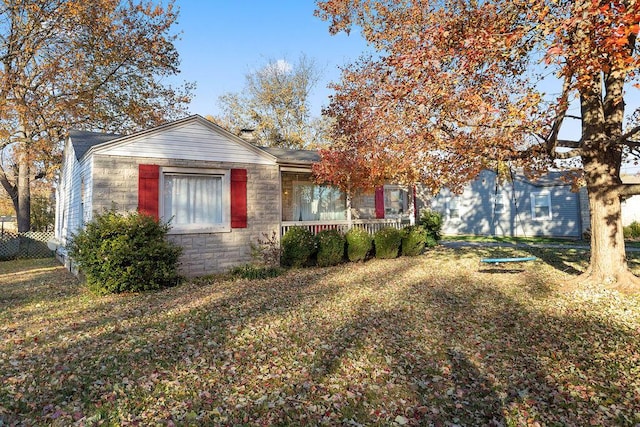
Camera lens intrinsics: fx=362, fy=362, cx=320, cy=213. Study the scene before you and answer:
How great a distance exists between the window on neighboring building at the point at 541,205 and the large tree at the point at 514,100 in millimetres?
11481

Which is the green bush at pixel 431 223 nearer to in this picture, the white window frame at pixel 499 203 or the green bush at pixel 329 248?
the green bush at pixel 329 248

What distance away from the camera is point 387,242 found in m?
11.2

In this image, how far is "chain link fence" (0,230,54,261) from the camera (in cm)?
1409

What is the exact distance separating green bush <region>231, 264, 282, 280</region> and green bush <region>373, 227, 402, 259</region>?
3.35 meters

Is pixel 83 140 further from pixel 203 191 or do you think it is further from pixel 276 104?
pixel 276 104

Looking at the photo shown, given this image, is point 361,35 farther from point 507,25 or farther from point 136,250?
point 136,250

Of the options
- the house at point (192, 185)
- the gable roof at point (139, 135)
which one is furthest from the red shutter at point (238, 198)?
the gable roof at point (139, 135)

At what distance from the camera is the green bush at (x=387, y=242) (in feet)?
36.4

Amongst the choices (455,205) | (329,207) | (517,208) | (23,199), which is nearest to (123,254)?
(329,207)

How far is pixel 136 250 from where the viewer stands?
278 inches

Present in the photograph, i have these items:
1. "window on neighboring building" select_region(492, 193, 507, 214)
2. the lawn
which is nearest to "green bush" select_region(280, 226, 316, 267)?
the lawn

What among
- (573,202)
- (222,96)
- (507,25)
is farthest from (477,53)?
(222,96)

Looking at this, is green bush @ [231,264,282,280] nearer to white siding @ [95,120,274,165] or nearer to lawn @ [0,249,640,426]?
lawn @ [0,249,640,426]

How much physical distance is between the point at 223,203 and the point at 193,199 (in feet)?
2.37
